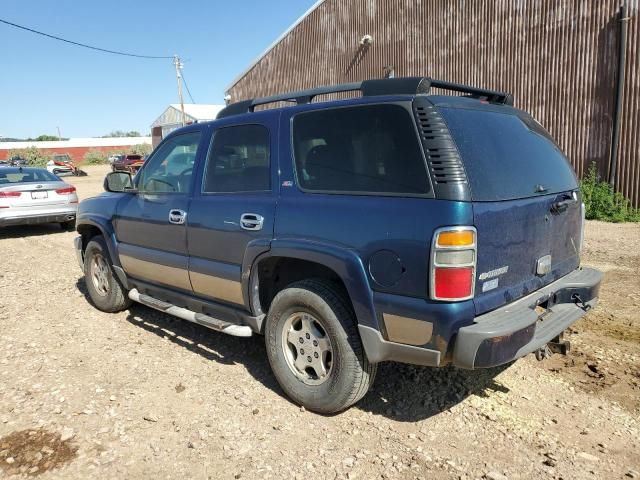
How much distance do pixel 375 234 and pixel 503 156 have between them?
94cm

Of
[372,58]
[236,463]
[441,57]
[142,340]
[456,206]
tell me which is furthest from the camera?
[372,58]

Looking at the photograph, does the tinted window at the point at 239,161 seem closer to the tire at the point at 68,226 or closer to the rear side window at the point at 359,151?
the rear side window at the point at 359,151

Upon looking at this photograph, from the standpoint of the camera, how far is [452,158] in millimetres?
2617

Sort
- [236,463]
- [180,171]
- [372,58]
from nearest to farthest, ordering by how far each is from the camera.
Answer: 1. [236,463]
2. [180,171]
3. [372,58]

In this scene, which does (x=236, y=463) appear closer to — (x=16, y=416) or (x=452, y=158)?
(x=16, y=416)

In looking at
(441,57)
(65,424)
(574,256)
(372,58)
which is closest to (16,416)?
(65,424)

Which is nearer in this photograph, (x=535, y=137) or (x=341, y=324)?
(x=341, y=324)

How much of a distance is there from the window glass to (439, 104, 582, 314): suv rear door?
2.26 m

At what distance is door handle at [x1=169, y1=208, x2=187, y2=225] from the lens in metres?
4.00

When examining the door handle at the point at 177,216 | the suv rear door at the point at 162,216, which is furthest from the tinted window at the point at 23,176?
the door handle at the point at 177,216

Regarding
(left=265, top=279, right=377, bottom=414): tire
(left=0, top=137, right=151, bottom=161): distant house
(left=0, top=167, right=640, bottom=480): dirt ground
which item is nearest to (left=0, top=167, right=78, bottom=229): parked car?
(left=0, top=167, right=640, bottom=480): dirt ground

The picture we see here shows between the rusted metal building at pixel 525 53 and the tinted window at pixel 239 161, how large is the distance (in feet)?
35.4

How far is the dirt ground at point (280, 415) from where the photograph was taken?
277cm

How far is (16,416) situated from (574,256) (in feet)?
13.1
